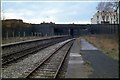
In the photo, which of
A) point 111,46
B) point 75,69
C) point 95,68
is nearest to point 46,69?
point 75,69

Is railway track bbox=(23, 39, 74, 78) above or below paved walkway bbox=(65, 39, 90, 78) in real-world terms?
below

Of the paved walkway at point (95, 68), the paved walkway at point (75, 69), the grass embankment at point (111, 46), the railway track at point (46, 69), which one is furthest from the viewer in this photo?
the grass embankment at point (111, 46)

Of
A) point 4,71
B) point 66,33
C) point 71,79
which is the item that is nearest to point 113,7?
point 4,71

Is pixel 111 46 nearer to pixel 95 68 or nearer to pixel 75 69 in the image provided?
pixel 95 68

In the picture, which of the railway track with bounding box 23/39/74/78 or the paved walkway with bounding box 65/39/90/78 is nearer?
the paved walkway with bounding box 65/39/90/78

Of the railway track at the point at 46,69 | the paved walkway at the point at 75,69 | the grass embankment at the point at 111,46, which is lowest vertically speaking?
the railway track at the point at 46,69

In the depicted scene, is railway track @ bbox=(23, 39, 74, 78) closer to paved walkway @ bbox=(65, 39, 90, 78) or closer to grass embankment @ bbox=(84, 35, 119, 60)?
paved walkway @ bbox=(65, 39, 90, 78)

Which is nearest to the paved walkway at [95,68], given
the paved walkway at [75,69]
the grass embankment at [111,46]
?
the paved walkway at [75,69]

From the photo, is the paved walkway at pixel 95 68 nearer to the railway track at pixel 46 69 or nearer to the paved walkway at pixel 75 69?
the paved walkway at pixel 75 69

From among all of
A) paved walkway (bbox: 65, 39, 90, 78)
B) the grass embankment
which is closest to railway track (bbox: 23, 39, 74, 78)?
paved walkway (bbox: 65, 39, 90, 78)

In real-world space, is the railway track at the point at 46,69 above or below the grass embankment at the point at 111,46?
below

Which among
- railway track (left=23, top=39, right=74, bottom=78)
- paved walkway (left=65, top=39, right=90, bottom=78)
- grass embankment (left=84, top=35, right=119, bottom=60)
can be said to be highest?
grass embankment (left=84, top=35, right=119, bottom=60)

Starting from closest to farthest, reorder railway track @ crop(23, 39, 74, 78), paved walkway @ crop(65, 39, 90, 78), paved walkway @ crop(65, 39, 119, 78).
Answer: paved walkway @ crop(65, 39, 119, 78)
paved walkway @ crop(65, 39, 90, 78)
railway track @ crop(23, 39, 74, 78)

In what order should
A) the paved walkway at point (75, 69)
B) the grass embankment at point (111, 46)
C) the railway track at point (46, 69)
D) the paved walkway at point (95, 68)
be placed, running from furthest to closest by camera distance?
the grass embankment at point (111, 46) < the railway track at point (46, 69) < the paved walkway at point (75, 69) < the paved walkway at point (95, 68)
